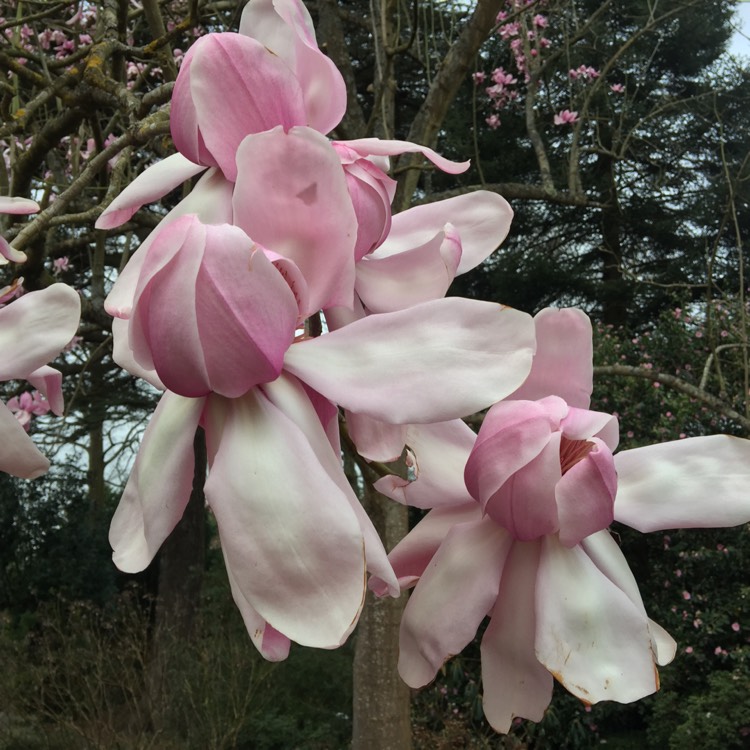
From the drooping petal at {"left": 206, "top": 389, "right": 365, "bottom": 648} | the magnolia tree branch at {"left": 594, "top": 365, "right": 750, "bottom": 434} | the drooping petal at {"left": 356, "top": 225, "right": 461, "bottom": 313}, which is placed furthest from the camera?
the magnolia tree branch at {"left": 594, "top": 365, "right": 750, "bottom": 434}

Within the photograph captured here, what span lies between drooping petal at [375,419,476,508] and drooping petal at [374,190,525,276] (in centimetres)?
9

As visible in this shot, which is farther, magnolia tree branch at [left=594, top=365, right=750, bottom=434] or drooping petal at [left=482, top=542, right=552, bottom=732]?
magnolia tree branch at [left=594, top=365, right=750, bottom=434]

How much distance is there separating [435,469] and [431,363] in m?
0.13

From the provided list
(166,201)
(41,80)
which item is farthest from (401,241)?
(166,201)

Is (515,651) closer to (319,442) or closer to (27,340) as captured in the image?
(319,442)

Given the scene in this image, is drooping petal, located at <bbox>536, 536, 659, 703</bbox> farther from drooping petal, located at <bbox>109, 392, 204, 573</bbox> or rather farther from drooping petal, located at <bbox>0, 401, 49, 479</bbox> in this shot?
drooping petal, located at <bbox>0, 401, 49, 479</bbox>

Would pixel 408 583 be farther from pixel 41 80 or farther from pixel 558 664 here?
pixel 41 80

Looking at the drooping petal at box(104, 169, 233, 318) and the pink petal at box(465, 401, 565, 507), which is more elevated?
the drooping petal at box(104, 169, 233, 318)

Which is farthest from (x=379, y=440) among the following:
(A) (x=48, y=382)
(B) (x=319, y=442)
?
(A) (x=48, y=382)

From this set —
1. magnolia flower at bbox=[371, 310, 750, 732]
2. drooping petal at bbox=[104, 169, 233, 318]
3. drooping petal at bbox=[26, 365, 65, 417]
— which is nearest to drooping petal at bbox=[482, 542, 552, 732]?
magnolia flower at bbox=[371, 310, 750, 732]

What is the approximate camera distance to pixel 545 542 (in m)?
0.38

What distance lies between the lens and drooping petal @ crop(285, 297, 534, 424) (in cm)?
28

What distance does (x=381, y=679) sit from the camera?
7.81 ft

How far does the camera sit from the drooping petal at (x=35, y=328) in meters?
0.44
